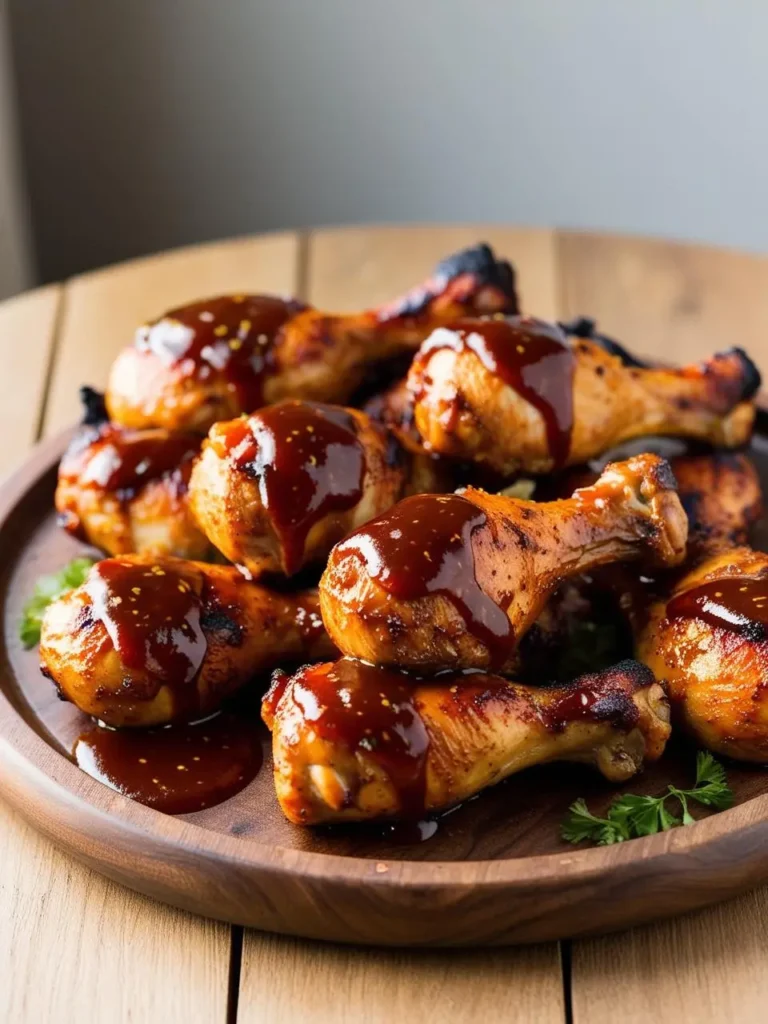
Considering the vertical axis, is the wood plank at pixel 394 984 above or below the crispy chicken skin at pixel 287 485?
below

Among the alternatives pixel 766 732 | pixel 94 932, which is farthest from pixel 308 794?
pixel 766 732

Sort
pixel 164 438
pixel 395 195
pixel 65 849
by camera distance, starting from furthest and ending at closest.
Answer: pixel 395 195
pixel 164 438
pixel 65 849

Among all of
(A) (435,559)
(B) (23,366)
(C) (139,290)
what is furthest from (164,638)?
(C) (139,290)

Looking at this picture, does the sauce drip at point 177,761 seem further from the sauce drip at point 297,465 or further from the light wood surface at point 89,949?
the sauce drip at point 297,465

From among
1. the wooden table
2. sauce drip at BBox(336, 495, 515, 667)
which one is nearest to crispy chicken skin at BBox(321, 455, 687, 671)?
sauce drip at BBox(336, 495, 515, 667)

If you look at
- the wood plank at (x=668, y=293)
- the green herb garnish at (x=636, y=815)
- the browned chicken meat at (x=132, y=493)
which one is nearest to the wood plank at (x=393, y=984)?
the green herb garnish at (x=636, y=815)

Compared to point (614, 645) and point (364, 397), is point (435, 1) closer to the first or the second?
point (364, 397)
